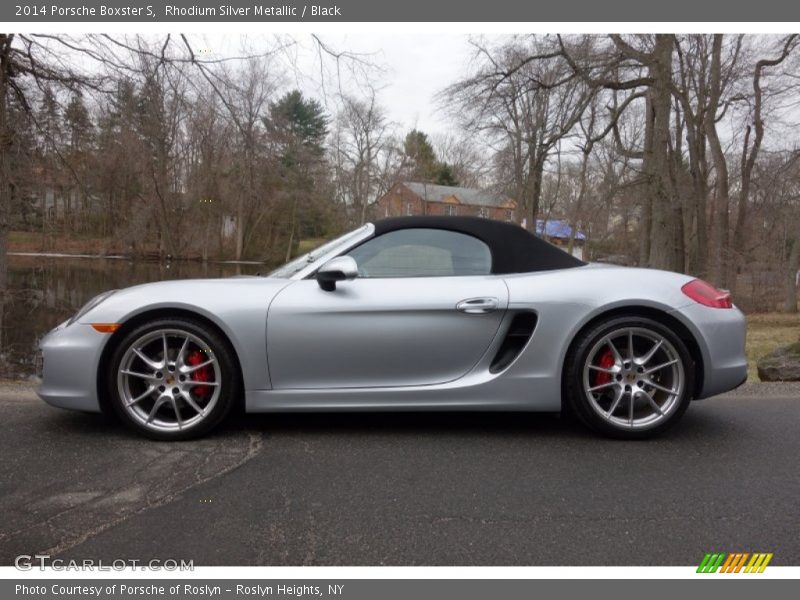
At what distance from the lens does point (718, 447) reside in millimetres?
3242

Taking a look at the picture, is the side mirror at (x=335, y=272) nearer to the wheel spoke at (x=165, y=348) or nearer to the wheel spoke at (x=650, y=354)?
the wheel spoke at (x=165, y=348)

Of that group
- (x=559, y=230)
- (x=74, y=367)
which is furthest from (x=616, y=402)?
(x=559, y=230)

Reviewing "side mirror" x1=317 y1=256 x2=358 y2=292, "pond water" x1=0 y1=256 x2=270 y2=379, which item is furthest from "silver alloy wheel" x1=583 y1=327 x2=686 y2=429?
"pond water" x1=0 y1=256 x2=270 y2=379

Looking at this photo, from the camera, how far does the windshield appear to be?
3.54m

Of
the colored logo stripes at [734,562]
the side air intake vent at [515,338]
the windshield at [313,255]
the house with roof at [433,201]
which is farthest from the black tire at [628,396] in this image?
the house with roof at [433,201]

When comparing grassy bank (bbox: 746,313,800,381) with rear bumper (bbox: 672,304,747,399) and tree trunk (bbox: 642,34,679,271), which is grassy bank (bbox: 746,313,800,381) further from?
rear bumper (bbox: 672,304,747,399)

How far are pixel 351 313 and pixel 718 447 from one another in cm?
214

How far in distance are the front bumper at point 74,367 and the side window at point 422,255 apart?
4.97 ft

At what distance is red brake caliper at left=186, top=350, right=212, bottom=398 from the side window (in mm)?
1005

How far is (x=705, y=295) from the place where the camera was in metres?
3.41

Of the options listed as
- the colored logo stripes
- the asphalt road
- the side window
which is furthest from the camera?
the side window

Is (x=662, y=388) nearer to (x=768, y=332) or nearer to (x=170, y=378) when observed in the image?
(x=170, y=378)

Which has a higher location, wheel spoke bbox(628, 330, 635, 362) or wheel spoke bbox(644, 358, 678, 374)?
wheel spoke bbox(628, 330, 635, 362)

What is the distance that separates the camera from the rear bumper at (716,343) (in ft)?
10.9
